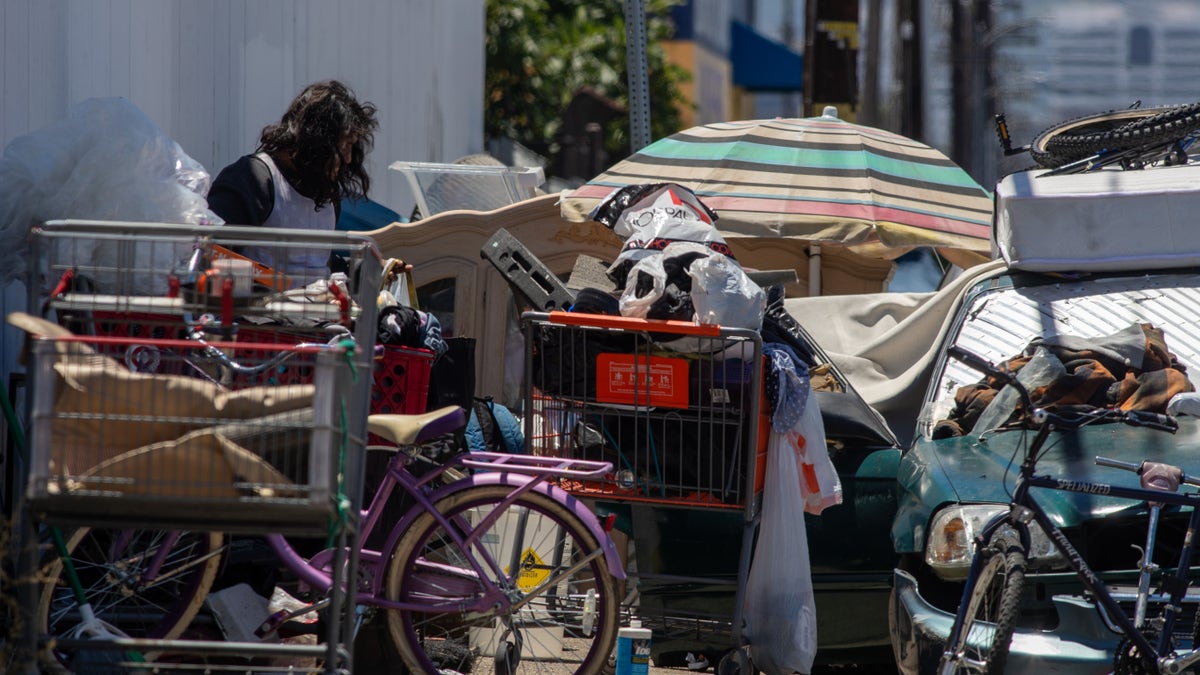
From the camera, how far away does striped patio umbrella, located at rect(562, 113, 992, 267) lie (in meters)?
7.61

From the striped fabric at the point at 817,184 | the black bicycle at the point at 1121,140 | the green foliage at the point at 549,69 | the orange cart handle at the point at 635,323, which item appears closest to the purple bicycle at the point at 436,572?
the orange cart handle at the point at 635,323

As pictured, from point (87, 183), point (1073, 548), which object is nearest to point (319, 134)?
point (87, 183)

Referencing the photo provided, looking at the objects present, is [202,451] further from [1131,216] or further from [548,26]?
[548,26]

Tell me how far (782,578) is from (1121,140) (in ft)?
10.5

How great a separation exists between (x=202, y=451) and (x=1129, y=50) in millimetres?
142682

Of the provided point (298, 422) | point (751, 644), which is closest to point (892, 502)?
point (751, 644)

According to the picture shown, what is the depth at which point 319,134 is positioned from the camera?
19.9ft

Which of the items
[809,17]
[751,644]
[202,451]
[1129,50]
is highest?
[1129,50]

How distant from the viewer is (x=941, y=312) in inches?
288

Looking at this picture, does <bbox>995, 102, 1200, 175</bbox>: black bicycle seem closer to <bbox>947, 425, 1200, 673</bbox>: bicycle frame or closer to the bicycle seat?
<bbox>947, 425, 1200, 673</bbox>: bicycle frame

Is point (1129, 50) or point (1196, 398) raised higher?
point (1129, 50)

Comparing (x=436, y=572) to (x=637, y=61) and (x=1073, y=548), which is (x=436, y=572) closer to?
(x=1073, y=548)

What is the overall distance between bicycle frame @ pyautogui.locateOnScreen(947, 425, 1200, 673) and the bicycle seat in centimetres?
176

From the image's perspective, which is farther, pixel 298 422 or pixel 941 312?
pixel 941 312
